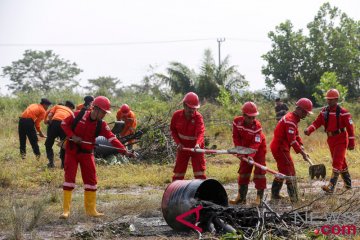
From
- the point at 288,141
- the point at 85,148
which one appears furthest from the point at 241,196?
the point at 85,148

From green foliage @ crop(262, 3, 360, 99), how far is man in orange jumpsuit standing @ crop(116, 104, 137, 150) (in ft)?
57.1

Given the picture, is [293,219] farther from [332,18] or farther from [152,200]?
[332,18]

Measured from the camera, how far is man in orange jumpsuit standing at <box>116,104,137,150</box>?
14.7 metres

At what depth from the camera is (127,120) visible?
14.8 m

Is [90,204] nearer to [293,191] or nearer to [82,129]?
[82,129]

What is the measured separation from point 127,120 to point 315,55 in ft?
60.9

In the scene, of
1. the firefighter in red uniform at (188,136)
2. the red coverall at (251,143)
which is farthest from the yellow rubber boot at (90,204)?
the red coverall at (251,143)

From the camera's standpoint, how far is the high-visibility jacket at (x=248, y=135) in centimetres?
917

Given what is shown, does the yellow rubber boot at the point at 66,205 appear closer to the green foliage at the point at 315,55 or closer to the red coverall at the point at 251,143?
the red coverall at the point at 251,143

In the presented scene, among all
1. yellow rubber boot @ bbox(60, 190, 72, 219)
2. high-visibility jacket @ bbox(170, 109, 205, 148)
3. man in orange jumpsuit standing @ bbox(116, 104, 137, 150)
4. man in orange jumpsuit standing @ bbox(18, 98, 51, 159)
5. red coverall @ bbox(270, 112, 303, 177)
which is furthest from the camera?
man in orange jumpsuit standing @ bbox(116, 104, 137, 150)

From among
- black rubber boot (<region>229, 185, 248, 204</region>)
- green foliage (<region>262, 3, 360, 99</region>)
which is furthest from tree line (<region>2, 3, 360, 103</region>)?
black rubber boot (<region>229, 185, 248, 204</region>)

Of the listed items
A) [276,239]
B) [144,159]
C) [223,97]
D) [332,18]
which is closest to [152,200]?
[276,239]

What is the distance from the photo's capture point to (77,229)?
293 inches

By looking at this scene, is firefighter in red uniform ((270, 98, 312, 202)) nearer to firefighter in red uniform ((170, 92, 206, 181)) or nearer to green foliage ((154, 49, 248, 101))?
firefighter in red uniform ((170, 92, 206, 181))
